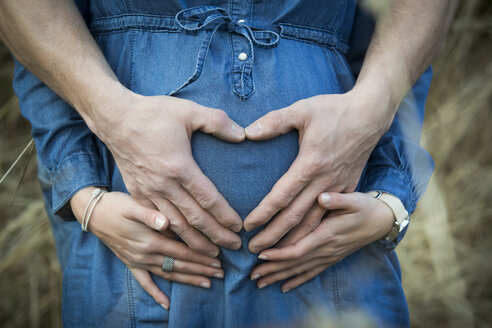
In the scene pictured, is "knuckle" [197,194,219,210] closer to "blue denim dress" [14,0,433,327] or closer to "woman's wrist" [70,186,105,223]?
"blue denim dress" [14,0,433,327]

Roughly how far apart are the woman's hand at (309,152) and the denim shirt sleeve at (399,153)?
0.19m

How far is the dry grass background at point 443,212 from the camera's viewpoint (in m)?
A: 2.07

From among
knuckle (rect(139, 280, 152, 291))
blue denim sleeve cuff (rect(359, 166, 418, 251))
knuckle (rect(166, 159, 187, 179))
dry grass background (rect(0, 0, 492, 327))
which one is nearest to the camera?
knuckle (rect(166, 159, 187, 179))

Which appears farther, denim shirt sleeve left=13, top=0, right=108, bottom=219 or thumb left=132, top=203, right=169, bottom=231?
denim shirt sleeve left=13, top=0, right=108, bottom=219

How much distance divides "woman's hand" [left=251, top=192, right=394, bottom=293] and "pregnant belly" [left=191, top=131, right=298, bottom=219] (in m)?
0.12

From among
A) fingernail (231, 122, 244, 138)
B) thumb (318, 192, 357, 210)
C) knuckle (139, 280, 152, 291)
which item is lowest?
knuckle (139, 280, 152, 291)

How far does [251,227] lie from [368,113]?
372 millimetres

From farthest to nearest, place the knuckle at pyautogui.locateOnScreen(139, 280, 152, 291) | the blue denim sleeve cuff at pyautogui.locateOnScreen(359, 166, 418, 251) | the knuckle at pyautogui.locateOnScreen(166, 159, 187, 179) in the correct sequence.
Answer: the blue denim sleeve cuff at pyautogui.locateOnScreen(359, 166, 418, 251) → the knuckle at pyautogui.locateOnScreen(139, 280, 152, 291) → the knuckle at pyautogui.locateOnScreen(166, 159, 187, 179)

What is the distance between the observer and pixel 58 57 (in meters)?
0.81

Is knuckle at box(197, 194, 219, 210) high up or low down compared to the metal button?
down

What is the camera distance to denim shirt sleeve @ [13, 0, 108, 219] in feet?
2.86

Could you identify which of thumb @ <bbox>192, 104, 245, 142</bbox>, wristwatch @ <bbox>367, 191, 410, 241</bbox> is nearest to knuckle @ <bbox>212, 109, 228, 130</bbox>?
thumb @ <bbox>192, 104, 245, 142</bbox>

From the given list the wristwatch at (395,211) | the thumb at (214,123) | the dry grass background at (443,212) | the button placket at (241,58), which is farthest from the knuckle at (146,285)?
the dry grass background at (443,212)

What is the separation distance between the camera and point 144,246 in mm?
781
